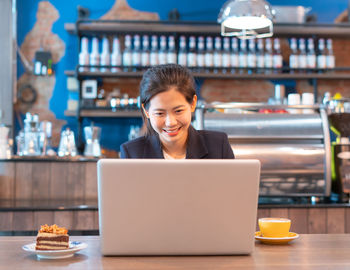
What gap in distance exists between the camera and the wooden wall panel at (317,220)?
296 centimetres

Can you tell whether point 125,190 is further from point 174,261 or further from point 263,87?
point 263,87

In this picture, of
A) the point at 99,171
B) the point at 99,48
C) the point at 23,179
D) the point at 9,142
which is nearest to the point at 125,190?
the point at 99,171

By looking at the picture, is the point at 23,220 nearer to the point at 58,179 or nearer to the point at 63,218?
the point at 63,218

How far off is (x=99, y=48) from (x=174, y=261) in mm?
3967

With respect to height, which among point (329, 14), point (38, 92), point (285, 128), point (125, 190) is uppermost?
point (329, 14)

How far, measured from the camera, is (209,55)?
452 cm

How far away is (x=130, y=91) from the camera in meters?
4.81

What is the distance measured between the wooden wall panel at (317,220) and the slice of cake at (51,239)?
2128 mm

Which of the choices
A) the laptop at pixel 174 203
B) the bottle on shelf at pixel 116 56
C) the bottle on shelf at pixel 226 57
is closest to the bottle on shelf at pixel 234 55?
the bottle on shelf at pixel 226 57

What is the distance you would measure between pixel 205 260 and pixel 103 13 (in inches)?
163

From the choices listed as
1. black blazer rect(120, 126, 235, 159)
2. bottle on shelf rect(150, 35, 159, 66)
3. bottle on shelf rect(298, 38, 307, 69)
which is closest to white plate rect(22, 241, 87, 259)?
black blazer rect(120, 126, 235, 159)

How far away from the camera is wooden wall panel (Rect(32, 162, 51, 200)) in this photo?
9.61 feet

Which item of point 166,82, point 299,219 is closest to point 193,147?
point 166,82

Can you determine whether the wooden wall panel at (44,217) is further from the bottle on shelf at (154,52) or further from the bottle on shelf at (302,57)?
the bottle on shelf at (302,57)
